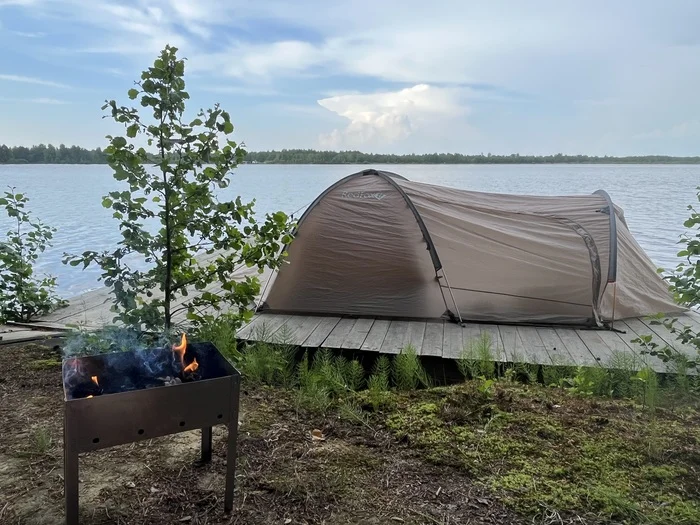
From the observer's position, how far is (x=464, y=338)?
172 inches

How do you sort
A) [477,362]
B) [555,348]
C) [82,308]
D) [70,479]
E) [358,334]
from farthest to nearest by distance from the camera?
[82,308] → [358,334] → [555,348] → [477,362] → [70,479]

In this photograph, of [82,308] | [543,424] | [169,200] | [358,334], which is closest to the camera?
[543,424]

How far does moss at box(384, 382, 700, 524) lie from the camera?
77.0 inches

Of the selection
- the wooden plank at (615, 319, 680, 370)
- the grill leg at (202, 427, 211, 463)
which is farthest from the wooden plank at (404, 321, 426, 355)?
the grill leg at (202, 427, 211, 463)

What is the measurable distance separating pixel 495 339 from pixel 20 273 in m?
4.55

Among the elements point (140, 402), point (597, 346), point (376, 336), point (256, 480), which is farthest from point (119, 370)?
point (597, 346)

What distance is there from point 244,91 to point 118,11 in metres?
7.18

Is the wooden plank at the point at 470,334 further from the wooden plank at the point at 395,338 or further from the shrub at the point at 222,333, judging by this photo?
the shrub at the point at 222,333

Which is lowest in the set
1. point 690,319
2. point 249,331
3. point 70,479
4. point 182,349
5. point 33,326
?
point 33,326

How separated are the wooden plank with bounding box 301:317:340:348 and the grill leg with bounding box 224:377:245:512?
88.5 inches

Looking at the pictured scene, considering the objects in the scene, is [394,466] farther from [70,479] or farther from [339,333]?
[339,333]

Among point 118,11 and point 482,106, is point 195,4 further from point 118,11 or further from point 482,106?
point 482,106

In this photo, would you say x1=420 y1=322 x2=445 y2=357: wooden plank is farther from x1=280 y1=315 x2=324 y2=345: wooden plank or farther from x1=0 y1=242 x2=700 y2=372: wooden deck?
x1=280 y1=315 x2=324 y2=345: wooden plank

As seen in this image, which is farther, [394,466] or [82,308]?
[82,308]
